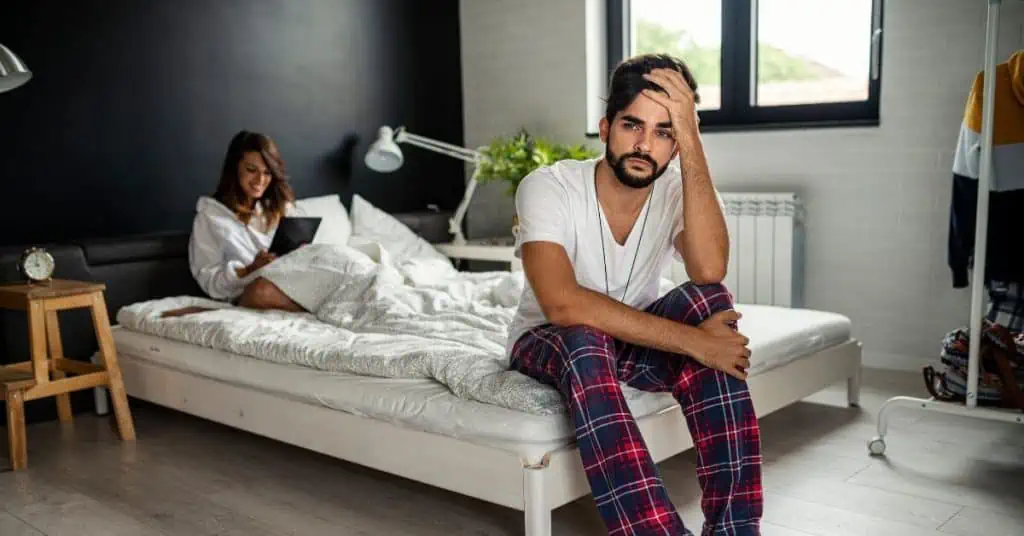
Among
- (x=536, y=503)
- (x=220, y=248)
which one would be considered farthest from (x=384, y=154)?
(x=536, y=503)

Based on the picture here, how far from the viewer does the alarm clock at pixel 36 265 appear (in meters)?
3.12

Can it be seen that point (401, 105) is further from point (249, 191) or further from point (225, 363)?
point (225, 363)

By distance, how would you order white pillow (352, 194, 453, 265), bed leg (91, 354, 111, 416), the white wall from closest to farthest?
bed leg (91, 354, 111, 416), the white wall, white pillow (352, 194, 453, 265)

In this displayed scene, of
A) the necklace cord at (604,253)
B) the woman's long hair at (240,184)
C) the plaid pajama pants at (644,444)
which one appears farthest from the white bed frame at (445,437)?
the woman's long hair at (240,184)

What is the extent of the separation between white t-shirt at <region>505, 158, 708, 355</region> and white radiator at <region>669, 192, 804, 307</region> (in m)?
1.84

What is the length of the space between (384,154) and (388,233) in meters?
0.41

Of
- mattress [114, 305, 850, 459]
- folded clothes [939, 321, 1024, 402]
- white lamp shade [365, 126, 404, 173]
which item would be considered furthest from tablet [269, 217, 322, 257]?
folded clothes [939, 321, 1024, 402]

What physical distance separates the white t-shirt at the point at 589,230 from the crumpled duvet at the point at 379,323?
171mm

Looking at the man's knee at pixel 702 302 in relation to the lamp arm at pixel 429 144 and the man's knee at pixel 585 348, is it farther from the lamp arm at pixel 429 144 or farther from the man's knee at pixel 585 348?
the lamp arm at pixel 429 144

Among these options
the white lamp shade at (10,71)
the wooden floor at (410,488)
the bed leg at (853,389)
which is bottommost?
the wooden floor at (410,488)

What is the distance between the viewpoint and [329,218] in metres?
4.12

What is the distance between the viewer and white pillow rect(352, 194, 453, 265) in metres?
4.26

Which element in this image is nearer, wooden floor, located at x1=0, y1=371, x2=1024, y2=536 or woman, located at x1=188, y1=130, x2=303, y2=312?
wooden floor, located at x1=0, y1=371, x2=1024, y2=536

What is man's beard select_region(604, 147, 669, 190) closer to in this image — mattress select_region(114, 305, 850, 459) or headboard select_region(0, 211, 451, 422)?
mattress select_region(114, 305, 850, 459)
